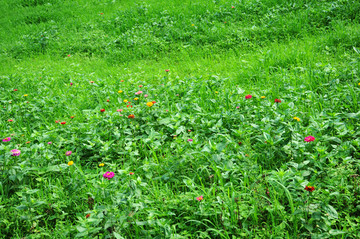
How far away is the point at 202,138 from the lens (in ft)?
8.59

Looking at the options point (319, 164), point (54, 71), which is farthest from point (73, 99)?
point (319, 164)

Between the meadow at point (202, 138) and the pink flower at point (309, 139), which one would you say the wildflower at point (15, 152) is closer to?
the meadow at point (202, 138)

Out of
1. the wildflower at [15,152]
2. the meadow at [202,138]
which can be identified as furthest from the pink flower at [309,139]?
the wildflower at [15,152]

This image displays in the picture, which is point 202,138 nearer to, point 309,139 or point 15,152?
point 309,139

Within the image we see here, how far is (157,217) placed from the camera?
189 cm

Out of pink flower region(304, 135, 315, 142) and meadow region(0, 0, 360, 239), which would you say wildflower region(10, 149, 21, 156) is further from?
pink flower region(304, 135, 315, 142)

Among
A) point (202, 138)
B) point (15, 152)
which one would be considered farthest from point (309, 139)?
point (15, 152)

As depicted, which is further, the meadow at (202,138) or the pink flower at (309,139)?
the pink flower at (309,139)

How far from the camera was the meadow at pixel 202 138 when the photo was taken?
5.91ft

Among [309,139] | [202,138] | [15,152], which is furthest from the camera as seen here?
[202,138]

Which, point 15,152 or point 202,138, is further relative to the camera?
point 202,138

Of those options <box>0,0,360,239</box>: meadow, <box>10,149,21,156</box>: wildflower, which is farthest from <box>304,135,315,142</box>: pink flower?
<box>10,149,21,156</box>: wildflower

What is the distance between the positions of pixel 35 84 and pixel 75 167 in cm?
294

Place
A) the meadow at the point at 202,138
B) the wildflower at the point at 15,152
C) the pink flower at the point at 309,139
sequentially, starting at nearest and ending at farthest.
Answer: the meadow at the point at 202,138 < the pink flower at the point at 309,139 < the wildflower at the point at 15,152
